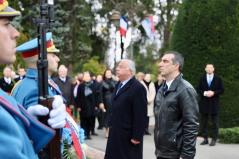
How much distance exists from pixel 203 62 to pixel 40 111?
7.69 metres

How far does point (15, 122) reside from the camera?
146 cm

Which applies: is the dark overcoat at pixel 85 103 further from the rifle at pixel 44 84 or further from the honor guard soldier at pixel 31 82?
the rifle at pixel 44 84

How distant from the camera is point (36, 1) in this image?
20.7 meters

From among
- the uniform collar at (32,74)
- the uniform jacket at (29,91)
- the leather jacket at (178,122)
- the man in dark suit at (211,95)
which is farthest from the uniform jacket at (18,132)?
the man in dark suit at (211,95)

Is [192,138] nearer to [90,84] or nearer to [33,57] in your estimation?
[33,57]

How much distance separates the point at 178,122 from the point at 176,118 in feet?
0.16

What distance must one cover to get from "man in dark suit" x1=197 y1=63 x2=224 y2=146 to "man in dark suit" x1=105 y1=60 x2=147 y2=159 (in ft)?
12.4

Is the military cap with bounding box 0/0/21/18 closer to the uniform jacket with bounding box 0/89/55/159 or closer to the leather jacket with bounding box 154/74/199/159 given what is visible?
the uniform jacket with bounding box 0/89/55/159

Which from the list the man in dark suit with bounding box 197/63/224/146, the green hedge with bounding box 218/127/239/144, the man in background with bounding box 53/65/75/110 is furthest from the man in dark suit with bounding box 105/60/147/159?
the man in background with bounding box 53/65/75/110

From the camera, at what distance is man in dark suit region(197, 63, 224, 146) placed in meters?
7.71

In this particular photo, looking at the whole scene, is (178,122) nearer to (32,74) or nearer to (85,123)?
(32,74)

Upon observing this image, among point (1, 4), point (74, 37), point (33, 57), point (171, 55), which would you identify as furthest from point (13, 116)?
point (74, 37)

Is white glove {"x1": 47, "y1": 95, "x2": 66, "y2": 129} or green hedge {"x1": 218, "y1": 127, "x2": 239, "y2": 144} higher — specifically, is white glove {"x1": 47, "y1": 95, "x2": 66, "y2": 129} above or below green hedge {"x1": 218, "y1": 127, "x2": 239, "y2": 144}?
above

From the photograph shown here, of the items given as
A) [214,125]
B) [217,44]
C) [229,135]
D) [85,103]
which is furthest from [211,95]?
[85,103]
